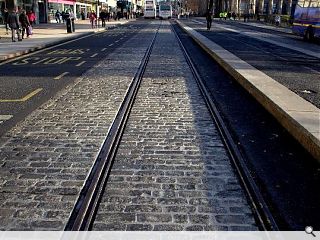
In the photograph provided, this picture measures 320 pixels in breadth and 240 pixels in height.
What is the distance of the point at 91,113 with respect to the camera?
757cm

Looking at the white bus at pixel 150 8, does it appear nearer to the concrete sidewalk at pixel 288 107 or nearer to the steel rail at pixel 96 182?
the concrete sidewalk at pixel 288 107

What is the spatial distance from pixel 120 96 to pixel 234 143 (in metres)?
4.10

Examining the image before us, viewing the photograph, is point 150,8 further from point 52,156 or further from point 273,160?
point 273,160

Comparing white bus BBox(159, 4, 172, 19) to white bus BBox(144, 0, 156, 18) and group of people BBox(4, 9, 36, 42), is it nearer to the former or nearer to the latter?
white bus BBox(144, 0, 156, 18)

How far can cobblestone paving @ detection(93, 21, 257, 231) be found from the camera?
3.59m

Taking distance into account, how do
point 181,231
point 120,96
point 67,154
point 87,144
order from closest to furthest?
point 181,231 → point 67,154 → point 87,144 → point 120,96

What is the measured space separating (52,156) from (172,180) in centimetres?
183

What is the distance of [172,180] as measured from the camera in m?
4.46

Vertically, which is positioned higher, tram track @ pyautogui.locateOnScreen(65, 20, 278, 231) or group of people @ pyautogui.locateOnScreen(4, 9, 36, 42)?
group of people @ pyautogui.locateOnScreen(4, 9, 36, 42)

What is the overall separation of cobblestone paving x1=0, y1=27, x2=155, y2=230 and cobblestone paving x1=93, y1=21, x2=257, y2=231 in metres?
0.45

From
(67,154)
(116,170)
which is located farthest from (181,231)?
(67,154)

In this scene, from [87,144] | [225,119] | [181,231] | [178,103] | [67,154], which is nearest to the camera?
[181,231]

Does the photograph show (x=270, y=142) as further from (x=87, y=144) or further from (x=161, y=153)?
(x=87, y=144)

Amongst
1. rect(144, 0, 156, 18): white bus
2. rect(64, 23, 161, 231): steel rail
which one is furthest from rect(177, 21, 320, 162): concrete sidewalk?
rect(144, 0, 156, 18): white bus
